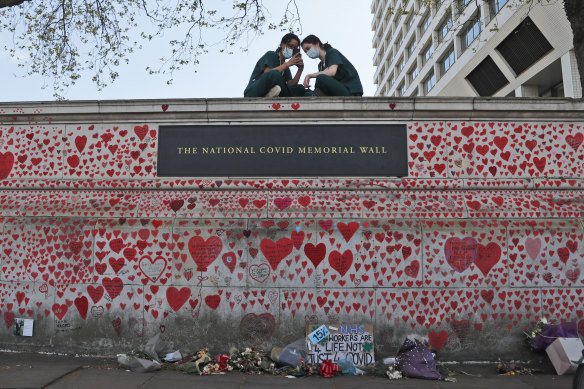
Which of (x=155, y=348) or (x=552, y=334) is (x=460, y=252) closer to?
(x=552, y=334)

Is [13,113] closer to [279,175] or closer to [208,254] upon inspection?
[208,254]

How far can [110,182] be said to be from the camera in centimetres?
544

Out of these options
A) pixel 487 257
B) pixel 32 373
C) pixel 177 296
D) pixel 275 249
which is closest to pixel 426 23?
pixel 487 257

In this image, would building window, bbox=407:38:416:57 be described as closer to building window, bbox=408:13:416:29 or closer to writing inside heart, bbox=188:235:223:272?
building window, bbox=408:13:416:29

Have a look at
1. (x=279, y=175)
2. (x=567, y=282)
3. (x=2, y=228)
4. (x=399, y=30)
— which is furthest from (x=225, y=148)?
(x=399, y=30)

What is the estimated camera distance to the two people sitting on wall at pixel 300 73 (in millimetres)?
6301

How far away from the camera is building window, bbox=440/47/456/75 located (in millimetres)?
29344

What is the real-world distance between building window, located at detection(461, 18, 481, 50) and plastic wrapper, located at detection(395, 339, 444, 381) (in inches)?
1024

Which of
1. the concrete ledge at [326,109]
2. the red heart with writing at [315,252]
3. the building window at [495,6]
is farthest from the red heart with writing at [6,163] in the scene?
the building window at [495,6]

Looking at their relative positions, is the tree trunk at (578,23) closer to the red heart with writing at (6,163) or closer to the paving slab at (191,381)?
the paving slab at (191,381)

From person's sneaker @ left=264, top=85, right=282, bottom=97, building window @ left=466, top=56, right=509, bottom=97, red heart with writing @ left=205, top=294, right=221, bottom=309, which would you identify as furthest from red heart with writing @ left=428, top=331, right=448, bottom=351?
building window @ left=466, top=56, right=509, bottom=97

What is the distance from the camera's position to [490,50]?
22406 millimetres

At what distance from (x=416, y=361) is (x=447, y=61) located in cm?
3126

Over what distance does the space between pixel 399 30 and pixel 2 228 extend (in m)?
45.5
